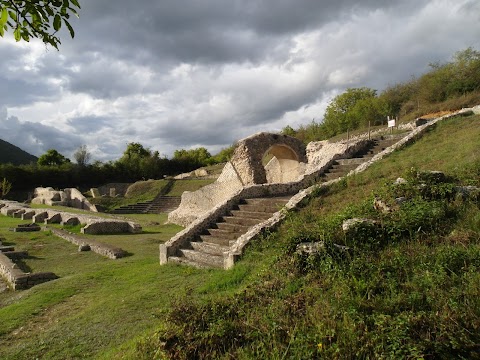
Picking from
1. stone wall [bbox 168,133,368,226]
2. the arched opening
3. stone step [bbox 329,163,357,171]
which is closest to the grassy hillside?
stone step [bbox 329,163,357,171]

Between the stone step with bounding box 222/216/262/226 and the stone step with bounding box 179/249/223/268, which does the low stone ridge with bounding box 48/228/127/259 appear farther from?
the stone step with bounding box 222/216/262/226

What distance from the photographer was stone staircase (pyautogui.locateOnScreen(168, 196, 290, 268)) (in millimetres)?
7430

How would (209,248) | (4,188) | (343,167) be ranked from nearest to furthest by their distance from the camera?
(209,248), (343,167), (4,188)

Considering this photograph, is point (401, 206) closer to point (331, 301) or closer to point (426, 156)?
point (331, 301)

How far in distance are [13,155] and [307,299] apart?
4379 inches

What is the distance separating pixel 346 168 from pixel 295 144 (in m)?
6.67

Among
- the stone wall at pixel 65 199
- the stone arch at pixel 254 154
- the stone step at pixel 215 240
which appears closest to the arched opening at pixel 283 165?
the stone arch at pixel 254 154

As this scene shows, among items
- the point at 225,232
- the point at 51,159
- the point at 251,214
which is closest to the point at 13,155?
the point at 51,159

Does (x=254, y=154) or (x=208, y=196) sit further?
(x=208, y=196)

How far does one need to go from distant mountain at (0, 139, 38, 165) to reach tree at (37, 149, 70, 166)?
2999 centimetres

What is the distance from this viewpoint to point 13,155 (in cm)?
9419

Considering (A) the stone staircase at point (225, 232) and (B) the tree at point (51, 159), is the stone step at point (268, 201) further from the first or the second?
(B) the tree at point (51, 159)

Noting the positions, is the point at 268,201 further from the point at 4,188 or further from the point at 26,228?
the point at 4,188

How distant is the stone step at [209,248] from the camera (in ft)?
24.4
